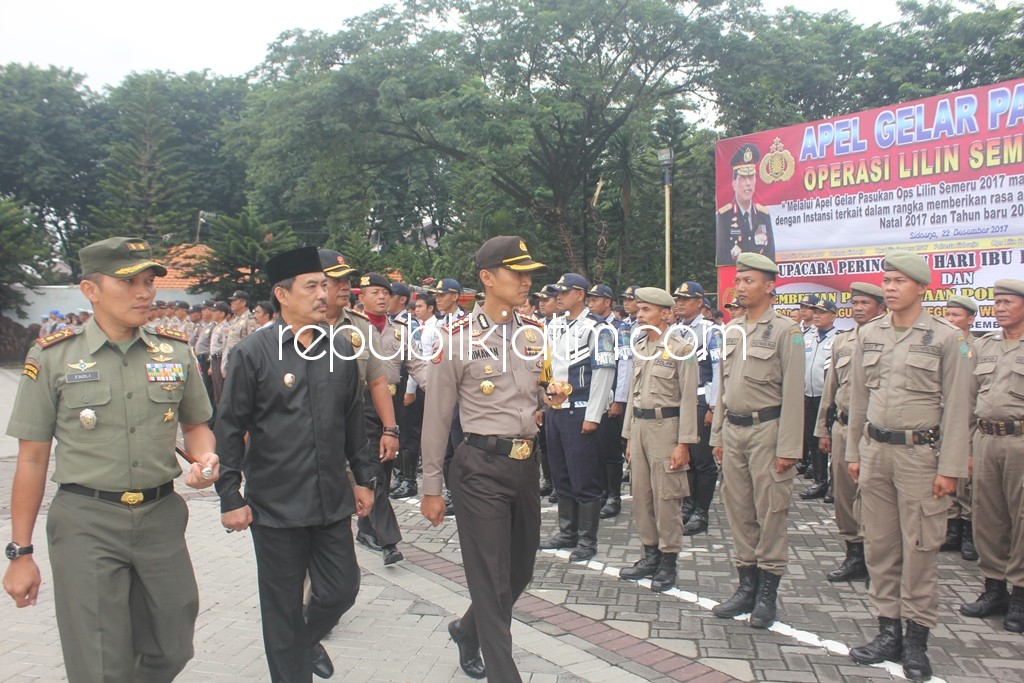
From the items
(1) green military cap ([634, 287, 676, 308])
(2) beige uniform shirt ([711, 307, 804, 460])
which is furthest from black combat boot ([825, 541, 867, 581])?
(1) green military cap ([634, 287, 676, 308])

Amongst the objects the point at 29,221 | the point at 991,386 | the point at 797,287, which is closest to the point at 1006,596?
the point at 991,386

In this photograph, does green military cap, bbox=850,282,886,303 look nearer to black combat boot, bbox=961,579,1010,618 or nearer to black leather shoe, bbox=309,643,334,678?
black combat boot, bbox=961,579,1010,618

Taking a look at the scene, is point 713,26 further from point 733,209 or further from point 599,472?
point 599,472

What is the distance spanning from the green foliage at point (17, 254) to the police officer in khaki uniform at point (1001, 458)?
Result: 30.9 metres

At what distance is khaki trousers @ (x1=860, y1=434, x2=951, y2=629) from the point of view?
4.19m

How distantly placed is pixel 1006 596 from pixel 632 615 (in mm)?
2273

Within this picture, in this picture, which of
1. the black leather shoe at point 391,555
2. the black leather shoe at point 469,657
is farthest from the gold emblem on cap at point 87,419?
the black leather shoe at point 391,555

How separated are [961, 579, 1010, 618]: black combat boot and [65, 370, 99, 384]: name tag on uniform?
492 cm

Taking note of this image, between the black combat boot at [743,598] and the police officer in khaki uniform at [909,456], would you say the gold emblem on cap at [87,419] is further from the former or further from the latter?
the police officer in khaki uniform at [909,456]

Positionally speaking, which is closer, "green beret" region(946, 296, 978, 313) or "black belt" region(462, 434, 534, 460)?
"black belt" region(462, 434, 534, 460)

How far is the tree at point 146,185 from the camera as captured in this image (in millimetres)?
30531

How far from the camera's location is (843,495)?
19.9 ft

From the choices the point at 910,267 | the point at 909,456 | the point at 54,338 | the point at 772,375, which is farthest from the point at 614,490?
the point at 54,338

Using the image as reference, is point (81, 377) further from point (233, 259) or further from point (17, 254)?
point (17, 254)
